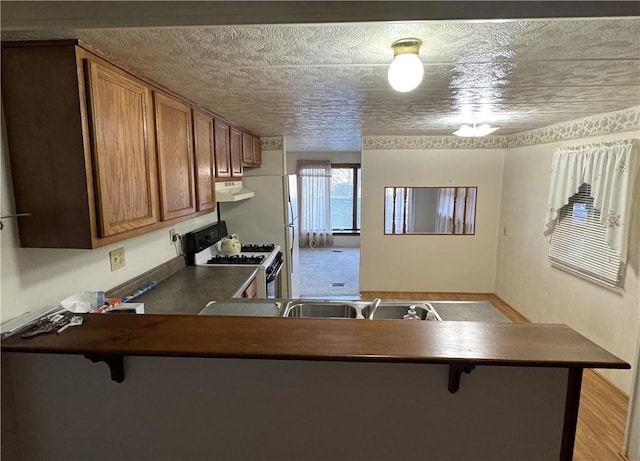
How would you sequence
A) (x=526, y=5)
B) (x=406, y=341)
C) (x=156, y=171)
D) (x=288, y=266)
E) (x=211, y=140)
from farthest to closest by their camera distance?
(x=288, y=266)
(x=211, y=140)
(x=156, y=171)
(x=406, y=341)
(x=526, y=5)

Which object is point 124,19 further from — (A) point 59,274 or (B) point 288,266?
(B) point 288,266

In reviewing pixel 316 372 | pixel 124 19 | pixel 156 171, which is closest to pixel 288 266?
pixel 156 171

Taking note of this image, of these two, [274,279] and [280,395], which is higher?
[280,395]

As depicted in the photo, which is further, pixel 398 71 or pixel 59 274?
pixel 59 274

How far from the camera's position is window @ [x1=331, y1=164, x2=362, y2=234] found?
8227 mm

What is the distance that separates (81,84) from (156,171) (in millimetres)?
647

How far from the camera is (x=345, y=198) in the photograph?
8.42 metres

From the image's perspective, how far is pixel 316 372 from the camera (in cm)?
122

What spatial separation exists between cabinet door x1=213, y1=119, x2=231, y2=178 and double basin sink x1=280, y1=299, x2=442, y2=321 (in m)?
1.50

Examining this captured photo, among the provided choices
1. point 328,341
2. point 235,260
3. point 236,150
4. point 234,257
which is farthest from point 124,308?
point 236,150

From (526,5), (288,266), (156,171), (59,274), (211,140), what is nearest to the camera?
(526,5)

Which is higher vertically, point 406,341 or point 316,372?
point 406,341

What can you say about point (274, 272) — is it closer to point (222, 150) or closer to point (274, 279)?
point (274, 279)

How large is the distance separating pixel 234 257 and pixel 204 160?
3.87 feet
